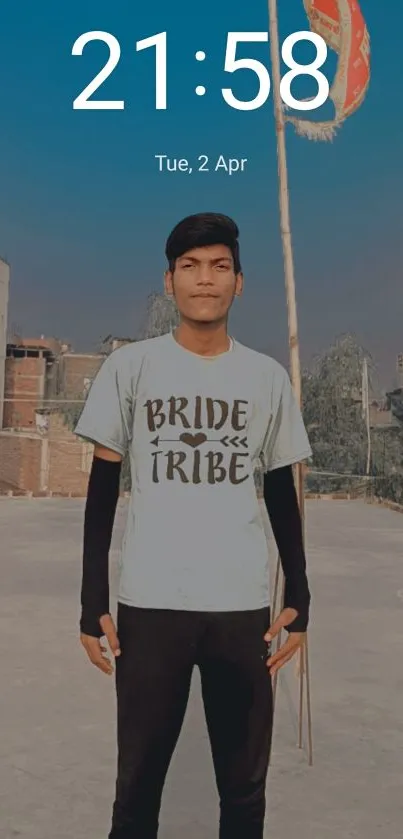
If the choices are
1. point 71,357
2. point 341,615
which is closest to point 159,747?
point 341,615

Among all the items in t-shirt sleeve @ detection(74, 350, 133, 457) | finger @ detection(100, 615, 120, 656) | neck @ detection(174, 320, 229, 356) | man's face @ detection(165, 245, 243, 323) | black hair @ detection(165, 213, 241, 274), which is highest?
black hair @ detection(165, 213, 241, 274)

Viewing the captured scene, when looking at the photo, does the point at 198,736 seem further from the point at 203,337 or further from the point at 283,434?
the point at 203,337

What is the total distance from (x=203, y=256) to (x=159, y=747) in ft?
3.40

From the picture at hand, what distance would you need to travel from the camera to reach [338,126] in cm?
316

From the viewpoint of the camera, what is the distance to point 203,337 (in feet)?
5.28

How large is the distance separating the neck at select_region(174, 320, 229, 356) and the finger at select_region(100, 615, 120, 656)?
0.61 m

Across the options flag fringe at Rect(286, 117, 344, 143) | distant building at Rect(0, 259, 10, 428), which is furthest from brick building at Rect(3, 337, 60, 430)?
flag fringe at Rect(286, 117, 344, 143)

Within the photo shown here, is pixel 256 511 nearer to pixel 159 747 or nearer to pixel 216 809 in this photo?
pixel 159 747

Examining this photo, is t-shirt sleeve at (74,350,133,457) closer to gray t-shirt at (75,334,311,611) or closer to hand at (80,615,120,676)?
gray t-shirt at (75,334,311,611)

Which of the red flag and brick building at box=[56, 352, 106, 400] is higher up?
brick building at box=[56, 352, 106, 400]

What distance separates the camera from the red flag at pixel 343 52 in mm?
3035

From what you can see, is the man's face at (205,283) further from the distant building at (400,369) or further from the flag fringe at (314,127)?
the distant building at (400,369)

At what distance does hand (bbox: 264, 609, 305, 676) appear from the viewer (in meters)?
1.60

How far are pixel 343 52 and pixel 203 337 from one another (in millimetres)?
2055
